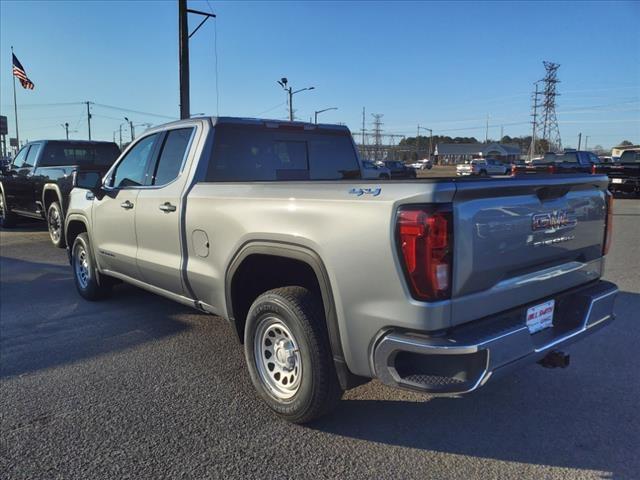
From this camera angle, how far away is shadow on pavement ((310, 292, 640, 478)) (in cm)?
299

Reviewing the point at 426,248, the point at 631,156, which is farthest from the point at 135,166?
the point at 631,156

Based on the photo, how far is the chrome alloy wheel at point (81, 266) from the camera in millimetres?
6113

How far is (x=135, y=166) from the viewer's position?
200 inches

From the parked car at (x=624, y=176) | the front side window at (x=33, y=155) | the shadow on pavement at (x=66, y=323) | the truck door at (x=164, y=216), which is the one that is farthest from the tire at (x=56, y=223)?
the parked car at (x=624, y=176)

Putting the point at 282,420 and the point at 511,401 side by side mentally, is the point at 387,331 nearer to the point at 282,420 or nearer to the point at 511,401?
the point at 282,420

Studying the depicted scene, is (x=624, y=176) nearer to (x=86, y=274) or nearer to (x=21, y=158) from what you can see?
(x=21, y=158)

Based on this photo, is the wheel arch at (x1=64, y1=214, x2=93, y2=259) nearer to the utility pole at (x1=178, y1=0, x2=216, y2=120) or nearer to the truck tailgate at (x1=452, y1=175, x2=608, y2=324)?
the truck tailgate at (x1=452, y1=175, x2=608, y2=324)

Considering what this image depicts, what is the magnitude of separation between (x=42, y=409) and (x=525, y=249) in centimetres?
326

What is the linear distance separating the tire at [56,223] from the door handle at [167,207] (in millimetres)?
6351

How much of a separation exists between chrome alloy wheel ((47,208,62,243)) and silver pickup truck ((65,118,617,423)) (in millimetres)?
6184

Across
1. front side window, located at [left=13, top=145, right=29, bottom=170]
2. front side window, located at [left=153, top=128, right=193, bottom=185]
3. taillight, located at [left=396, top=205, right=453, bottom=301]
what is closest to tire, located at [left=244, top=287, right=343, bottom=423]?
taillight, located at [left=396, top=205, right=453, bottom=301]

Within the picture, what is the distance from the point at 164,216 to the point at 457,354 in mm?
2757

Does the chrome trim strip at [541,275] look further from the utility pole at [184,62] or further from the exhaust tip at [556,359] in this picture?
the utility pole at [184,62]

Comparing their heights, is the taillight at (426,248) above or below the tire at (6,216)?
above
